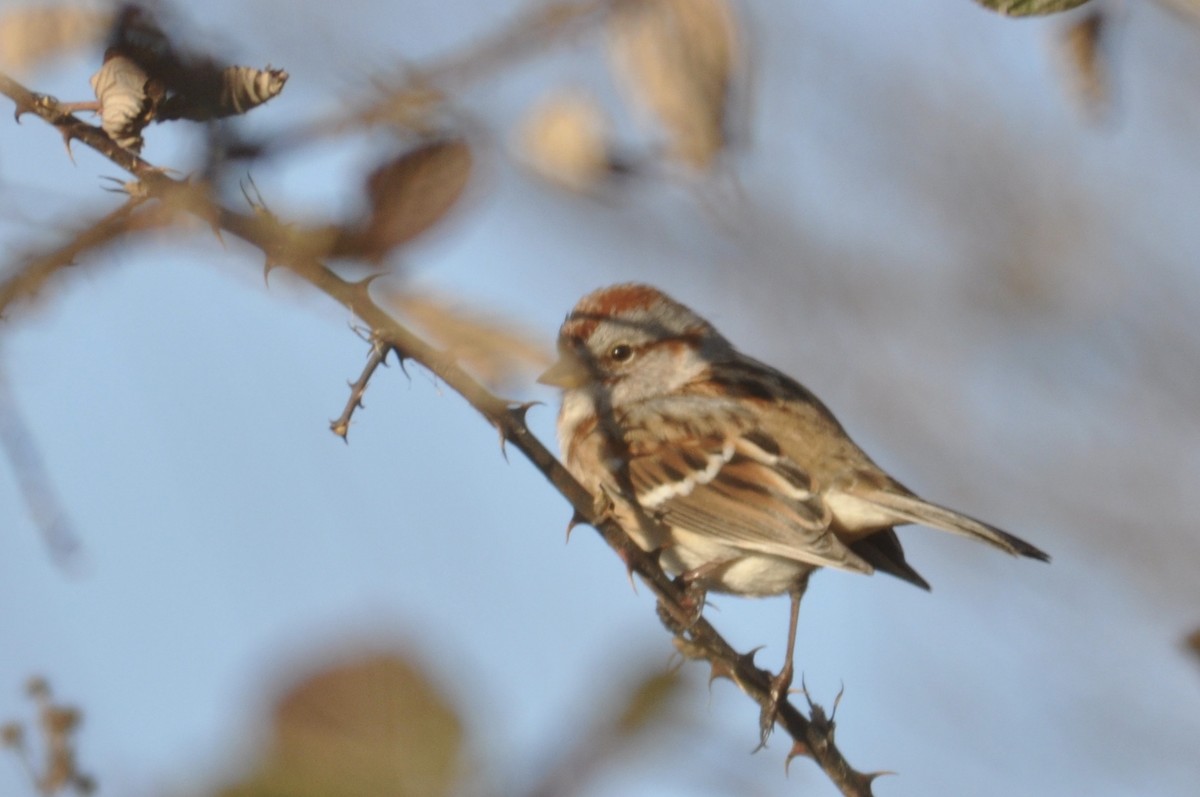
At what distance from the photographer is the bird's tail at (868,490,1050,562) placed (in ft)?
10.4

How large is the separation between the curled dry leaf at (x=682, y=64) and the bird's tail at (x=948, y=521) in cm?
140

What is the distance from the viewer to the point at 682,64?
7.16 feet

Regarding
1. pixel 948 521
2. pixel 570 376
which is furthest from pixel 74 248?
pixel 570 376

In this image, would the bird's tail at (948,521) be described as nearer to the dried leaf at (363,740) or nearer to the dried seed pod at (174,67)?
the dried seed pod at (174,67)

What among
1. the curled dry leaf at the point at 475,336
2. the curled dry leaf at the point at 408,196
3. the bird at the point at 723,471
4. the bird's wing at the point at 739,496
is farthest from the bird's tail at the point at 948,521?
the curled dry leaf at the point at 408,196

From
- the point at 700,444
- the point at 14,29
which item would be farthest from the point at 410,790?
the point at 700,444

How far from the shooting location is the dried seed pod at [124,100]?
1.48 metres

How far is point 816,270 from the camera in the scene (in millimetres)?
8172

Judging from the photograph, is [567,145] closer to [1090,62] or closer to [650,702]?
[1090,62]

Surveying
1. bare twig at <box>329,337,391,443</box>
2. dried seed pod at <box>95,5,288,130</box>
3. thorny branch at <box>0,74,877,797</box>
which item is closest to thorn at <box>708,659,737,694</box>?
thorny branch at <box>0,74,877,797</box>

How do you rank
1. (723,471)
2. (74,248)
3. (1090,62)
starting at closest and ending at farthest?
(74,248) → (1090,62) → (723,471)

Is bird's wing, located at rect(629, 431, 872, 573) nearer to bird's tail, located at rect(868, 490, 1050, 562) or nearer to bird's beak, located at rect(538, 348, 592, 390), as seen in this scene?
bird's tail, located at rect(868, 490, 1050, 562)

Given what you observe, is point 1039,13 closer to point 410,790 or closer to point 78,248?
point 78,248

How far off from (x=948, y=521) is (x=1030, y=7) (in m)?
1.92
